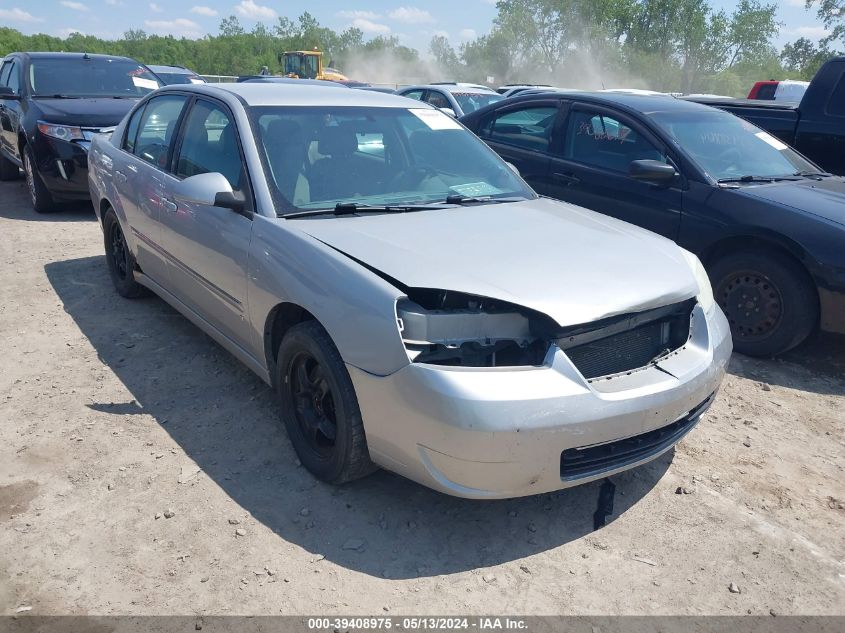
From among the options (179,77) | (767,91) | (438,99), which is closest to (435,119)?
(438,99)

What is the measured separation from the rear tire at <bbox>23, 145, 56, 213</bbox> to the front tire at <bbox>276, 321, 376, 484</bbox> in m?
6.21

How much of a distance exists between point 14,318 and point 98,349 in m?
1.01

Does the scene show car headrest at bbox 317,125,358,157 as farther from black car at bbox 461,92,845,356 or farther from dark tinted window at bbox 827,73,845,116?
dark tinted window at bbox 827,73,845,116

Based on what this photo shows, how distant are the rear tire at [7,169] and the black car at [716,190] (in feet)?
25.3

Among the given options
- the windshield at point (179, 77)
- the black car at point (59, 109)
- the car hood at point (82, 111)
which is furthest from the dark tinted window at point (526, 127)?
the windshield at point (179, 77)

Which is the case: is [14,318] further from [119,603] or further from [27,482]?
[119,603]

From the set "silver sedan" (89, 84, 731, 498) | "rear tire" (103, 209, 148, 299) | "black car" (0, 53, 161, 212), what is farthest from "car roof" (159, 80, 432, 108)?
"black car" (0, 53, 161, 212)

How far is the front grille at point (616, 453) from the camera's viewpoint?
264 cm

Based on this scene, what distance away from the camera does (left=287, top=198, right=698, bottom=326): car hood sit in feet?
8.77

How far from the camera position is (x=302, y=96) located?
393 cm

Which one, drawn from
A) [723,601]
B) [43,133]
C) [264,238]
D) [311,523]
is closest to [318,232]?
[264,238]

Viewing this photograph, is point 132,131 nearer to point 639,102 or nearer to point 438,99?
point 639,102

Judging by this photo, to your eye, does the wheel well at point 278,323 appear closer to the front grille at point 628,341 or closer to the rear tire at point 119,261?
the front grille at point 628,341

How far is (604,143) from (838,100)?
2.57m
